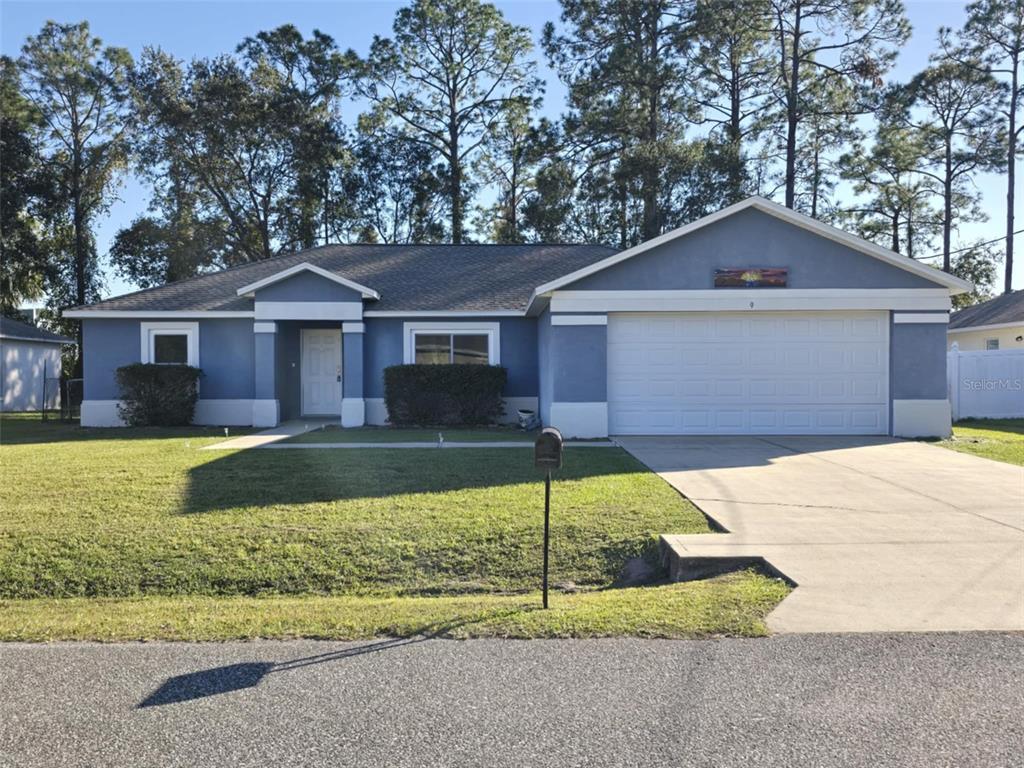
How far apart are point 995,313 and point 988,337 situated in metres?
0.84

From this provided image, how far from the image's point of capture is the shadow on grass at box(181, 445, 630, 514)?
877 cm

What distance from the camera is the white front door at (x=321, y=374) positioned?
18.9 m

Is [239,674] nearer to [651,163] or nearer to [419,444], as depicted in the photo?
[419,444]

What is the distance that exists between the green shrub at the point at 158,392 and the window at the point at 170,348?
62cm

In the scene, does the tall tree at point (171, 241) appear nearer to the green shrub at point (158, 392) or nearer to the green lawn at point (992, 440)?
the green shrub at point (158, 392)

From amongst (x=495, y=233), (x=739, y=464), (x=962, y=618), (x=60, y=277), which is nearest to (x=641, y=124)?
(x=495, y=233)

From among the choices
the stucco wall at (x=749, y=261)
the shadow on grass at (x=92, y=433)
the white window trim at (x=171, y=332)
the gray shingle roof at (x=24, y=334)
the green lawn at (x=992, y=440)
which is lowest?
the green lawn at (x=992, y=440)

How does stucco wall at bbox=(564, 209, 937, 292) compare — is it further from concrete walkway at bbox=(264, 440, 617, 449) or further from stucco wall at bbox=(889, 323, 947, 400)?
concrete walkway at bbox=(264, 440, 617, 449)

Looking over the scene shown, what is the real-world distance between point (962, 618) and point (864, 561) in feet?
4.15

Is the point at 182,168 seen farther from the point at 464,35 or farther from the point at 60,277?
the point at 464,35

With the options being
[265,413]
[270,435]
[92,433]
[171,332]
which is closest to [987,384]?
[270,435]

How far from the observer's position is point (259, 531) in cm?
749

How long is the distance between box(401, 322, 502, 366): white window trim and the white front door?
7.73 feet

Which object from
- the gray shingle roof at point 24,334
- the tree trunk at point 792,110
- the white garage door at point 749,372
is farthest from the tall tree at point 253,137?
the white garage door at point 749,372
